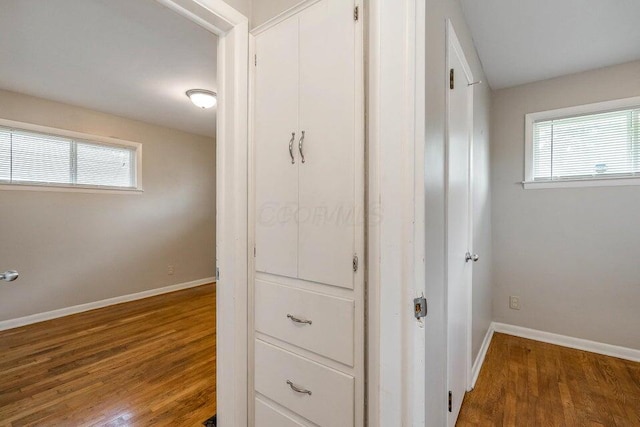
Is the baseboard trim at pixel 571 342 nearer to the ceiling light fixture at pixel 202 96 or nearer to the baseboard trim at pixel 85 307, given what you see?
the ceiling light fixture at pixel 202 96

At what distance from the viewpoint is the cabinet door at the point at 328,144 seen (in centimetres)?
97

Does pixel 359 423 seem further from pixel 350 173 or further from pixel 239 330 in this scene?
pixel 350 173

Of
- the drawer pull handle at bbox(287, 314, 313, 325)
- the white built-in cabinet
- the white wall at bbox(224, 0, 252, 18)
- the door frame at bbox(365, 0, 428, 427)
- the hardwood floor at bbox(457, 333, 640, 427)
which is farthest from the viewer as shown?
the hardwood floor at bbox(457, 333, 640, 427)

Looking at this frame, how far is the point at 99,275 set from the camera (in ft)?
11.7

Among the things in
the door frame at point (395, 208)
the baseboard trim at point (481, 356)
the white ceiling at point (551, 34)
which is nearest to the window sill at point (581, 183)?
the white ceiling at point (551, 34)

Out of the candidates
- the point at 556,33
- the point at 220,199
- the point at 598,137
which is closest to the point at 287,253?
the point at 220,199

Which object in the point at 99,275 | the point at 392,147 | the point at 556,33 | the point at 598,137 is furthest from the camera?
the point at 99,275

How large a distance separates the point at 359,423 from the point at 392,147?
36.8 inches

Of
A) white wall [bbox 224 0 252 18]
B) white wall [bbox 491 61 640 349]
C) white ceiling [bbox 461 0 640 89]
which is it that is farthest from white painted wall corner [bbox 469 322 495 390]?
white wall [bbox 224 0 252 18]

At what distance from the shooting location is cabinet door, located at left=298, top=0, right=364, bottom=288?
967mm

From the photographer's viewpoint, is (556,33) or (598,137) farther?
(598,137)

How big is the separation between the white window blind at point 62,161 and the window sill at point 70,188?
0.04 metres

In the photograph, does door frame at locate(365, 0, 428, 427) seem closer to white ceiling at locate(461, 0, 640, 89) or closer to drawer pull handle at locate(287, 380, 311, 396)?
drawer pull handle at locate(287, 380, 311, 396)

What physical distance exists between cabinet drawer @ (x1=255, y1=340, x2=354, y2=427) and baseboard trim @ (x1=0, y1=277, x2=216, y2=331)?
3.36m
